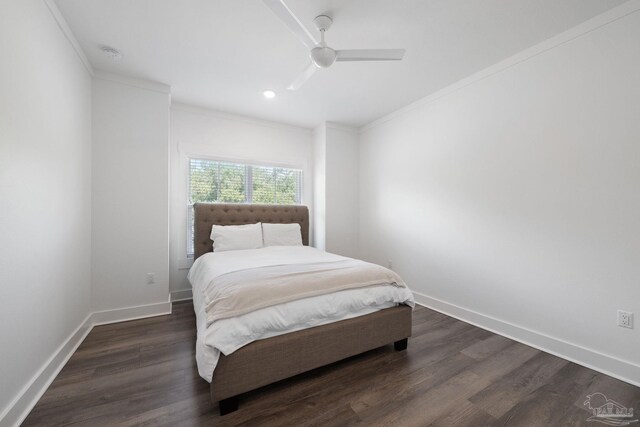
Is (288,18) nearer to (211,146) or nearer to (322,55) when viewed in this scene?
(322,55)

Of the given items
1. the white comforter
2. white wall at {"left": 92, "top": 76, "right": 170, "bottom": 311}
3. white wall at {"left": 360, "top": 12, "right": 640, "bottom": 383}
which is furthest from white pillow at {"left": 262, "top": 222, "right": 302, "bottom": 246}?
white wall at {"left": 360, "top": 12, "right": 640, "bottom": 383}

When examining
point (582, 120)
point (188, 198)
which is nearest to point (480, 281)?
point (582, 120)

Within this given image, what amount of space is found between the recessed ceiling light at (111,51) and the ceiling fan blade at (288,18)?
5.88ft

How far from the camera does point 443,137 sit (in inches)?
118

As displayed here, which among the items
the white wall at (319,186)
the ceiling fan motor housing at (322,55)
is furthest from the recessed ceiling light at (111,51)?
the white wall at (319,186)

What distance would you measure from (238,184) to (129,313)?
6.77ft

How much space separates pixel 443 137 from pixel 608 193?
1.53m

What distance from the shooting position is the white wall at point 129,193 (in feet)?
8.55

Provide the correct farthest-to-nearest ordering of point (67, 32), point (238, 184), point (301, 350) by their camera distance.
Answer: point (238, 184) → point (67, 32) → point (301, 350)

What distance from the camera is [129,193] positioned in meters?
2.72

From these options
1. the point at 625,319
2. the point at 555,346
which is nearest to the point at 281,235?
the point at 555,346

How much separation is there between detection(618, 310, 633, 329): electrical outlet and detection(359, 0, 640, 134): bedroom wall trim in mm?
2113

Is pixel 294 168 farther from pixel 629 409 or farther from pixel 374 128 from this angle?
pixel 629 409

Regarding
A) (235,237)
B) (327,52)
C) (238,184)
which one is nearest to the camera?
(327,52)
